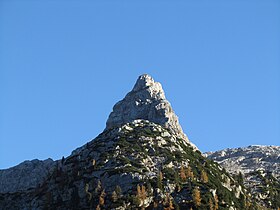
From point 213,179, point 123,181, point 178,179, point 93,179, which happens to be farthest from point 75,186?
point 213,179

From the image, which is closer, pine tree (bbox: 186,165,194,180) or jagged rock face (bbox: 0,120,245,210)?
jagged rock face (bbox: 0,120,245,210)

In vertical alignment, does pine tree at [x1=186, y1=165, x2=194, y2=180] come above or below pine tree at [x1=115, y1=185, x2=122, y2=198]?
above

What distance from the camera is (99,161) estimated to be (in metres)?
190

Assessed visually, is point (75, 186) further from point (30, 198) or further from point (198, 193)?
point (198, 193)

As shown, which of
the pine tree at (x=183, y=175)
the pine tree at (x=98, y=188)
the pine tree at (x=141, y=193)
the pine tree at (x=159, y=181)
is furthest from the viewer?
the pine tree at (x=183, y=175)

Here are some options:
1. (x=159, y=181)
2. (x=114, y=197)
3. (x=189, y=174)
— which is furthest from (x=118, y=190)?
(x=189, y=174)

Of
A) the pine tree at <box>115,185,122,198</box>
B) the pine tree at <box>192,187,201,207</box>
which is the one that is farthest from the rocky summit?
the pine tree at <box>115,185,122,198</box>

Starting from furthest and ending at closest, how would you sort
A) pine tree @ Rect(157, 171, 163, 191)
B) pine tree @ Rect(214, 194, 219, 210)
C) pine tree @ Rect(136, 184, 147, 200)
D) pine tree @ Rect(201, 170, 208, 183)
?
pine tree @ Rect(201, 170, 208, 183) → pine tree @ Rect(157, 171, 163, 191) → pine tree @ Rect(136, 184, 147, 200) → pine tree @ Rect(214, 194, 219, 210)

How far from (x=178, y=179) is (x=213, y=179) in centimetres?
2345

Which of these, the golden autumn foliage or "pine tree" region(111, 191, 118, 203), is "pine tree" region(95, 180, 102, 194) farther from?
the golden autumn foliage

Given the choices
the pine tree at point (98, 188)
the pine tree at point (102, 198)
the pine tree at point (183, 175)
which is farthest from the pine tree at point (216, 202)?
the pine tree at point (98, 188)

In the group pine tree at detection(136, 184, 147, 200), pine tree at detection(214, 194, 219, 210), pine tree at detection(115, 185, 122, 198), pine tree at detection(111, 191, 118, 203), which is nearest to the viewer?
pine tree at detection(214, 194, 219, 210)

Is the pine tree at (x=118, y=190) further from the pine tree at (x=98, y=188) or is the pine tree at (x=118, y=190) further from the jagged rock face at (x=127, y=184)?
the pine tree at (x=98, y=188)

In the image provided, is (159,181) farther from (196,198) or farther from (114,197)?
(114,197)
